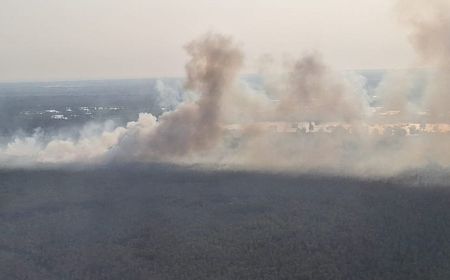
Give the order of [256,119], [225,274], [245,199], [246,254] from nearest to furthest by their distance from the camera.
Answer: [225,274] < [246,254] < [245,199] < [256,119]

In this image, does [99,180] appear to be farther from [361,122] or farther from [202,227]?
[361,122]

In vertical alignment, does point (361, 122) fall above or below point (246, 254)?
above

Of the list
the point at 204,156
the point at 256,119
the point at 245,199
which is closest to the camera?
the point at 245,199

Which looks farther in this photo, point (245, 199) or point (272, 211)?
point (245, 199)

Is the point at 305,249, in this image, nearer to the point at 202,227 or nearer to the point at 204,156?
the point at 202,227

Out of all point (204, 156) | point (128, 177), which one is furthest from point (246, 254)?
point (204, 156)

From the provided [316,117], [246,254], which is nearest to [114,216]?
[246,254]
